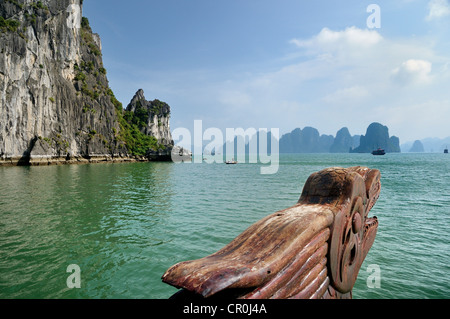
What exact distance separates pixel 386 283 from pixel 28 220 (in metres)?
11.7

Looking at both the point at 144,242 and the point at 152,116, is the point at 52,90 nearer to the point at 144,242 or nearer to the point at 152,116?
the point at 152,116

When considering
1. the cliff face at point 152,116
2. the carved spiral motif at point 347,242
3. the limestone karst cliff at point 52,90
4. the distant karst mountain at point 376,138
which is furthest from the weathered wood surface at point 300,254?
the distant karst mountain at point 376,138

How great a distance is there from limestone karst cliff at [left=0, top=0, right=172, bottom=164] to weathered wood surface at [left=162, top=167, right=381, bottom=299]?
48.9 meters

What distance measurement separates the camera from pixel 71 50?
53031mm

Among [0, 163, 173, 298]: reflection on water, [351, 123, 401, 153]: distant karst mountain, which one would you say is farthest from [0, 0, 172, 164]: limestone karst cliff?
[351, 123, 401, 153]: distant karst mountain

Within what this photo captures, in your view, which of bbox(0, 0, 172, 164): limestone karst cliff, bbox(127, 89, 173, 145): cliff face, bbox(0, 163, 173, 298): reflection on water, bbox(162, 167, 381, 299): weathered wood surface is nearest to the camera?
bbox(162, 167, 381, 299): weathered wood surface

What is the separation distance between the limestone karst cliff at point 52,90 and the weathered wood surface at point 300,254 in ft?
160

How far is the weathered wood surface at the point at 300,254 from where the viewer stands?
1.35 metres

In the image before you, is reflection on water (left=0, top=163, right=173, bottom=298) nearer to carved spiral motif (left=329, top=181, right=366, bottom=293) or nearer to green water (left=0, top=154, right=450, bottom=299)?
green water (left=0, top=154, right=450, bottom=299)

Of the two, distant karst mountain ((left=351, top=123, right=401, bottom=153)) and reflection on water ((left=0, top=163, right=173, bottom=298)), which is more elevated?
distant karst mountain ((left=351, top=123, right=401, bottom=153))

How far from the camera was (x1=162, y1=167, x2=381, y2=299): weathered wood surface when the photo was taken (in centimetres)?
135

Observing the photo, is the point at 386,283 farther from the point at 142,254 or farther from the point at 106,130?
the point at 106,130

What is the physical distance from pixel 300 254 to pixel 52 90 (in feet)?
190

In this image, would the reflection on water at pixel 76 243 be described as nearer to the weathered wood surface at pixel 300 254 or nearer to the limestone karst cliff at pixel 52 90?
the weathered wood surface at pixel 300 254
